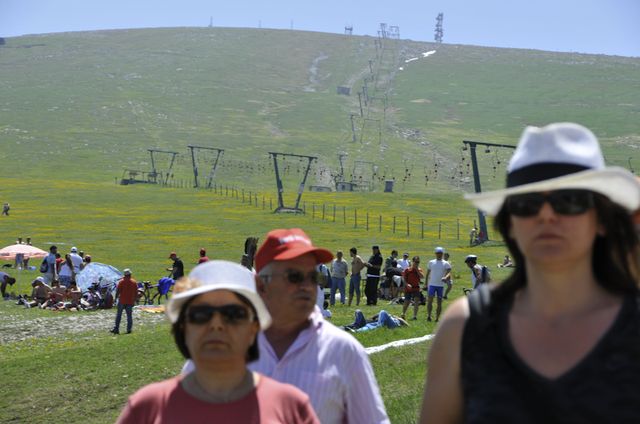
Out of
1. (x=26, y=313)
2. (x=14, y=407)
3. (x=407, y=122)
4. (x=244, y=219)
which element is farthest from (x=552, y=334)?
(x=407, y=122)

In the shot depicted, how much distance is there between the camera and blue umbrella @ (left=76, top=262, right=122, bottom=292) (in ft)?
111

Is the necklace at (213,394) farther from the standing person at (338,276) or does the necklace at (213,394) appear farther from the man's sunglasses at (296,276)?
the standing person at (338,276)

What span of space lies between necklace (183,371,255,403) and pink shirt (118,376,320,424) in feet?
0.07

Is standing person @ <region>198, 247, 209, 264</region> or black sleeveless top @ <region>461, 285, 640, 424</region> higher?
black sleeveless top @ <region>461, 285, 640, 424</region>

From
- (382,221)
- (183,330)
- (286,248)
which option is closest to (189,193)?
(382,221)

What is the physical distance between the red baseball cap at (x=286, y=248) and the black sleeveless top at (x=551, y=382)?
2.27 meters

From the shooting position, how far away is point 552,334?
3.64 metres

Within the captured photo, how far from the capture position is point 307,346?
563 cm

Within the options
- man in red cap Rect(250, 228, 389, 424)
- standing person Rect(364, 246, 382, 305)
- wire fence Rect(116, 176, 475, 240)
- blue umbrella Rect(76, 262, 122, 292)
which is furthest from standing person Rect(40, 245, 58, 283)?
wire fence Rect(116, 176, 475, 240)

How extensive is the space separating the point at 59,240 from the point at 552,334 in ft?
208

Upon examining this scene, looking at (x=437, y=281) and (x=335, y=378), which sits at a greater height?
(x=335, y=378)

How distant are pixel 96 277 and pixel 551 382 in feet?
104

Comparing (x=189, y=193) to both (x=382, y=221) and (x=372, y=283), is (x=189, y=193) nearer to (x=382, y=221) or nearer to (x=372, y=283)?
(x=382, y=221)

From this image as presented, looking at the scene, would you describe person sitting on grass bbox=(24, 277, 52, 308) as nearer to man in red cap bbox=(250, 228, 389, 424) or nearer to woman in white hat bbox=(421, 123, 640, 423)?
man in red cap bbox=(250, 228, 389, 424)
